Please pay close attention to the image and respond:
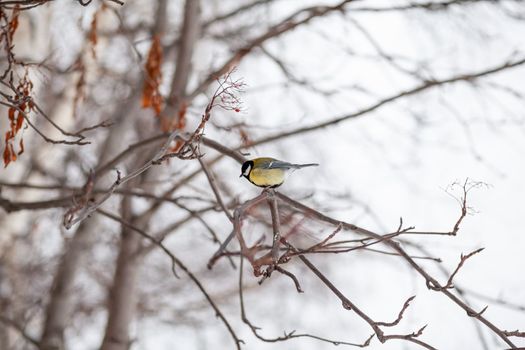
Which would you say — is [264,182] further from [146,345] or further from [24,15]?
[146,345]

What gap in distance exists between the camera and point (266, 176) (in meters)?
1.42

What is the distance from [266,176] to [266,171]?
0.5 inches

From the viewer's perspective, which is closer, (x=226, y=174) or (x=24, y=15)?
(x=24, y=15)

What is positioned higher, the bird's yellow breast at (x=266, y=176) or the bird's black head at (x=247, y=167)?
the bird's black head at (x=247, y=167)

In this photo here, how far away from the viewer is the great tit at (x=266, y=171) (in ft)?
4.65

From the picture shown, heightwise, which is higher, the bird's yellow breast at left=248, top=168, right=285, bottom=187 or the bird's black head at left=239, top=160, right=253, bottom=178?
the bird's black head at left=239, top=160, right=253, bottom=178

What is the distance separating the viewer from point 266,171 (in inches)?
55.9

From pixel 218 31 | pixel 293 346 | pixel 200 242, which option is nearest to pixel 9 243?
pixel 200 242

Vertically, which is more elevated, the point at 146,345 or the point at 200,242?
the point at 200,242

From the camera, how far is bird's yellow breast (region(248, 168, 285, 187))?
1.42 m

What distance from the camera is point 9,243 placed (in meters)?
4.47

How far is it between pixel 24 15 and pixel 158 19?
3.14 feet

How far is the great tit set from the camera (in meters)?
1.42

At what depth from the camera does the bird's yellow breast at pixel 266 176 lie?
142 cm
